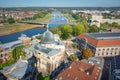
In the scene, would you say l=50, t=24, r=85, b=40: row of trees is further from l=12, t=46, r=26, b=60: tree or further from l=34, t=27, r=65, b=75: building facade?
l=34, t=27, r=65, b=75: building facade

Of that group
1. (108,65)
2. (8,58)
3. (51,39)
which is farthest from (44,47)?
(108,65)

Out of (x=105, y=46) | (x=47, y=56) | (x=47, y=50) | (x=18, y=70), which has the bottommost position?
(x=18, y=70)

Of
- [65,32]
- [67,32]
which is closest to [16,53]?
[65,32]

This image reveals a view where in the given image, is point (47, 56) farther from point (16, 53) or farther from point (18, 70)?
point (16, 53)

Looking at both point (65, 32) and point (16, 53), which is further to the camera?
point (65, 32)

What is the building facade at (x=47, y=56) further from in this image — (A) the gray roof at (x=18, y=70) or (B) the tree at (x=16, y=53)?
(B) the tree at (x=16, y=53)

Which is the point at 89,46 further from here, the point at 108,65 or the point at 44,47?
the point at 44,47

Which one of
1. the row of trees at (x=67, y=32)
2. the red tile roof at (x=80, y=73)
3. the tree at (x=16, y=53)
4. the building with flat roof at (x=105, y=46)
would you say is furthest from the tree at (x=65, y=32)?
the red tile roof at (x=80, y=73)

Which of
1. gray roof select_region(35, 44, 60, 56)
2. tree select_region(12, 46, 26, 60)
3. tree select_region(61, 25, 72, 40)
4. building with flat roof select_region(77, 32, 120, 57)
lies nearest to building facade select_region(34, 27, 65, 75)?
gray roof select_region(35, 44, 60, 56)
